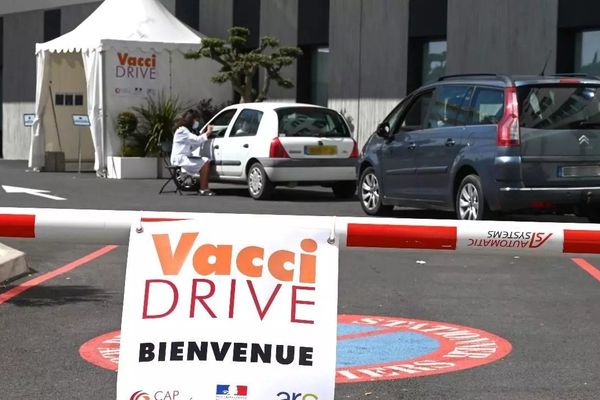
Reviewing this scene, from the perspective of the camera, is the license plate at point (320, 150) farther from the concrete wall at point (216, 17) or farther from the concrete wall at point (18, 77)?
the concrete wall at point (18, 77)

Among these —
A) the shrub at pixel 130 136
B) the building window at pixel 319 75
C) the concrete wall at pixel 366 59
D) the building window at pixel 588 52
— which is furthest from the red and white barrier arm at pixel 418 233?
the building window at pixel 319 75

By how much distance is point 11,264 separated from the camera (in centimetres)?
987

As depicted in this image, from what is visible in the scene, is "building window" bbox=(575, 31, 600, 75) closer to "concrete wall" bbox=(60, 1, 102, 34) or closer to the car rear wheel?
the car rear wheel

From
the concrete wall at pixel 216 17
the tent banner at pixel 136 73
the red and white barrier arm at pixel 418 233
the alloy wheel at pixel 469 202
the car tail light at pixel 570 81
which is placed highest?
the concrete wall at pixel 216 17

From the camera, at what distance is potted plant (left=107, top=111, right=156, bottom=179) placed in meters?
24.8

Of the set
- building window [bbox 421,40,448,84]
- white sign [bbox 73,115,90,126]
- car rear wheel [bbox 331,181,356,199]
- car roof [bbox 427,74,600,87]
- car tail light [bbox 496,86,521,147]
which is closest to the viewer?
car tail light [bbox 496,86,521,147]

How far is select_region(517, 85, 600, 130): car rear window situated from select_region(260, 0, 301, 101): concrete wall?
14.2 metres

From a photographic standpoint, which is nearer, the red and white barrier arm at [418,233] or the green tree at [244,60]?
the red and white barrier arm at [418,233]

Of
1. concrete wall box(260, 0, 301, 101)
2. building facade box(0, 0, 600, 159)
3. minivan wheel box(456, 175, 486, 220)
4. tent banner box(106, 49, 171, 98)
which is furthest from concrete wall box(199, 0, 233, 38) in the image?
minivan wheel box(456, 175, 486, 220)

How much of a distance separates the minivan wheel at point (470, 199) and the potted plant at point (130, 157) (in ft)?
39.4

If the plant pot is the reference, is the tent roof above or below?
above

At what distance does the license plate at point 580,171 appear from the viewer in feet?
43.2

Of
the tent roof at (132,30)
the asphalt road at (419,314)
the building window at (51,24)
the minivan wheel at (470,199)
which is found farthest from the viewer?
the building window at (51,24)

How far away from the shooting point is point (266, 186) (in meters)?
18.8
